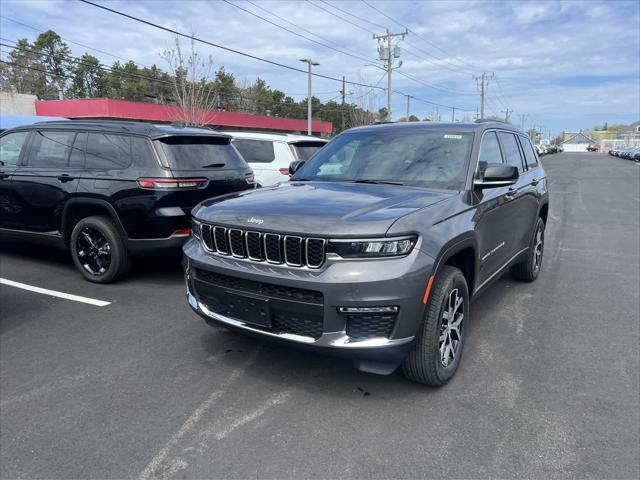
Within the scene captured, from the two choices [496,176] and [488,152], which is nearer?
[496,176]

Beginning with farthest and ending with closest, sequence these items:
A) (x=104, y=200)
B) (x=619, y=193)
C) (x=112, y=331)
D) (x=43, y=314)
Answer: (x=619, y=193), (x=104, y=200), (x=43, y=314), (x=112, y=331)

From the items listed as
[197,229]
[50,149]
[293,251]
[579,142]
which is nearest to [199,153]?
[50,149]

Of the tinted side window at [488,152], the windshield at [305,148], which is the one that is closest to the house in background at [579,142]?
the windshield at [305,148]

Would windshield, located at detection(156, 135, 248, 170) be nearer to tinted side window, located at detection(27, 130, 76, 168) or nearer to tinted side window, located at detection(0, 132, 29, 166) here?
tinted side window, located at detection(27, 130, 76, 168)

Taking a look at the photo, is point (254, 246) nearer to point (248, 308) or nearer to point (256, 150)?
point (248, 308)

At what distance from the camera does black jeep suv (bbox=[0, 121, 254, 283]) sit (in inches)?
211

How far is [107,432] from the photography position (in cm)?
287

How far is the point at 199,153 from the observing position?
5.88m

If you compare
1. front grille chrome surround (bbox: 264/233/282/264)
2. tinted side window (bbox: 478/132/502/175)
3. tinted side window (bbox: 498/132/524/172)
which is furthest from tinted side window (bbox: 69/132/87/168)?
tinted side window (bbox: 498/132/524/172)

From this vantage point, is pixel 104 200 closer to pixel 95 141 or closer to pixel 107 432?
pixel 95 141

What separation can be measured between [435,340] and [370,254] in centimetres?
76

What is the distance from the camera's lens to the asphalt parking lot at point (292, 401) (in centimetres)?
262

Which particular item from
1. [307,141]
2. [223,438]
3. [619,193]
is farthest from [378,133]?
[619,193]

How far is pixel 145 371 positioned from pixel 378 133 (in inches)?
112
